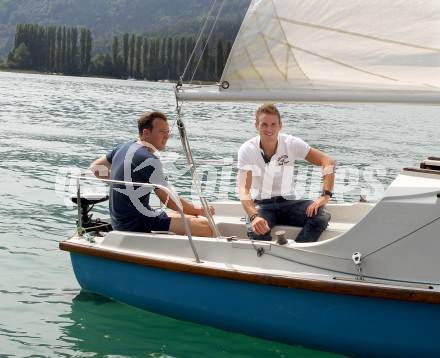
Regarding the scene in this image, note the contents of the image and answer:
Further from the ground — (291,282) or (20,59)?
(20,59)

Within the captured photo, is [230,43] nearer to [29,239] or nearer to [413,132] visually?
[29,239]

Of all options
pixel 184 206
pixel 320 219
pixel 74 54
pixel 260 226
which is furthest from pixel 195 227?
pixel 74 54

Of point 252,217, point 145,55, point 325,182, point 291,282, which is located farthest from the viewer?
point 145,55

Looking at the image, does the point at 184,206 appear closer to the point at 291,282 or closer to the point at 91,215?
the point at 91,215

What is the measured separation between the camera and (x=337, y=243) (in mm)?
5961

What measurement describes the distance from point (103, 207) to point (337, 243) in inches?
264

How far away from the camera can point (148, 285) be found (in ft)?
22.1

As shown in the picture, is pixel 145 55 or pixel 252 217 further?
pixel 145 55

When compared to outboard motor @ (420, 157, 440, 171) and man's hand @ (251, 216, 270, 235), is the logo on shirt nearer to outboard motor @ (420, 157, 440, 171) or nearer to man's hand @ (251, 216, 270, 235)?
man's hand @ (251, 216, 270, 235)

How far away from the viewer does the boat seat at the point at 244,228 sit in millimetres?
6855

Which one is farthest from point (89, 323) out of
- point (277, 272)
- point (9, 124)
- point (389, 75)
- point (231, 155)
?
point (9, 124)

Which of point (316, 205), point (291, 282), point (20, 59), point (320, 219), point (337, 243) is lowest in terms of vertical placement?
point (291, 282)

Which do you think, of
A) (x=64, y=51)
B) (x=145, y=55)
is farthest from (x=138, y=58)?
(x=64, y=51)

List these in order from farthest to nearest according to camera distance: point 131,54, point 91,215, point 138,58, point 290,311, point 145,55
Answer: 1. point 131,54
2. point 138,58
3. point 145,55
4. point 91,215
5. point 290,311
